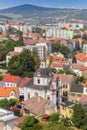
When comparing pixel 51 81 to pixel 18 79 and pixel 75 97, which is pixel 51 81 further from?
pixel 18 79

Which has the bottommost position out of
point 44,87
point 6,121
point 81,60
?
point 81,60

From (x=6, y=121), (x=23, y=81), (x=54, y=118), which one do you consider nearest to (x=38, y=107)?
(x=54, y=118)

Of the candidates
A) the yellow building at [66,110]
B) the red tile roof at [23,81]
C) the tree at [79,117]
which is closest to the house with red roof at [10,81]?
the red tile roof at [23,81]

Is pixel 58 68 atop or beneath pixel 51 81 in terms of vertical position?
beneath

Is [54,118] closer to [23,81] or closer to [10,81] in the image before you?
[23,81]

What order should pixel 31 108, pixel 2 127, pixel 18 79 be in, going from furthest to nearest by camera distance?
pixel 18 79, pixel 31 108, pixel 2 127

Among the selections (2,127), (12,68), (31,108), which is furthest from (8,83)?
(2,127)
